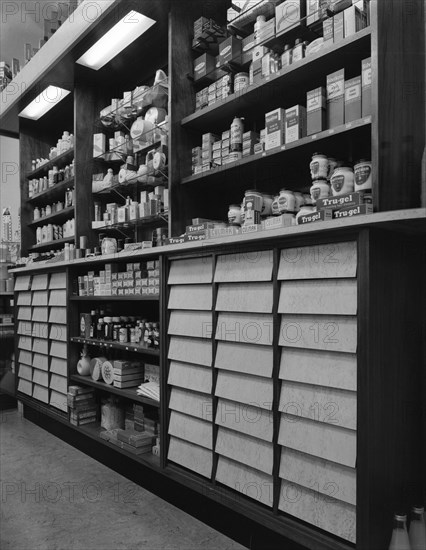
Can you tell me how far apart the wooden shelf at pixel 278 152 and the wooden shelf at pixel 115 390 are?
59.7 inches

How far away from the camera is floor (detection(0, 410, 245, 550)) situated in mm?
2402

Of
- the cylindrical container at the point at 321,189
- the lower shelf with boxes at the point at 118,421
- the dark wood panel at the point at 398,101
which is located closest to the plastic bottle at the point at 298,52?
the dark wood panel at the point at 398,101

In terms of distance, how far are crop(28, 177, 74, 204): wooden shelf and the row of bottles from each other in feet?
12.7

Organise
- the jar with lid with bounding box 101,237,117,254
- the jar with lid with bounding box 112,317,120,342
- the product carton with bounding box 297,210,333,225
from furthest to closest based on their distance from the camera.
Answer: the jar with lid with bounding box 101,237,117,254 → the jar with lid with bounding box 112,317,120,342 → the product carton with bounding box 297,210,333,225

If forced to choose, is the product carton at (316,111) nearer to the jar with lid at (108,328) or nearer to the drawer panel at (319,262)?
the drawer panel at (319,262)

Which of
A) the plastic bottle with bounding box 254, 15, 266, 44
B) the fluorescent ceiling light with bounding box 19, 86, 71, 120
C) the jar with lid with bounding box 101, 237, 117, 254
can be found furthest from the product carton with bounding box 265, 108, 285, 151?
the fluorescent ceiling light with bounding box 19, 86, 71, 120

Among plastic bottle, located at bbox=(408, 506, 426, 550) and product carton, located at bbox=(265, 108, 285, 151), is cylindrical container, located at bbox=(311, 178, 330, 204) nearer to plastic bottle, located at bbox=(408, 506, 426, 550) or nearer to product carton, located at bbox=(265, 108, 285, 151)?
product carton, located at bbox=(265, 108, 285, 151)

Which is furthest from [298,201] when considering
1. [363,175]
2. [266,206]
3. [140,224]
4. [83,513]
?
[83,513]

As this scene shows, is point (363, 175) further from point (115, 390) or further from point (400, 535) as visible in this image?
point (115, 390)

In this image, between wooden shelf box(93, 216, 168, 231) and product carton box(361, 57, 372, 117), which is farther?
wooden shelf box(93, 216, 168, 231)

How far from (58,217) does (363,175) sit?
12.8 feet

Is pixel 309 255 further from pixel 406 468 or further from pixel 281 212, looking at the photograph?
pixel 406 468

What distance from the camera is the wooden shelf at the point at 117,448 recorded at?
2.85 meters

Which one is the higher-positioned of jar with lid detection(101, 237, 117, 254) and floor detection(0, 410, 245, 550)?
jar with lid detection(101, 237, 117, 254)
